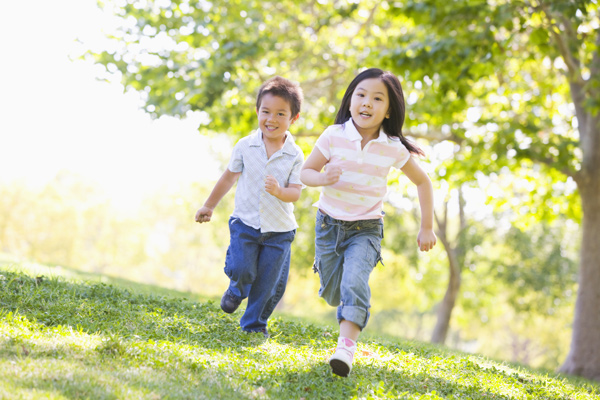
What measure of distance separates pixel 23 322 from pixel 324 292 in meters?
2.20

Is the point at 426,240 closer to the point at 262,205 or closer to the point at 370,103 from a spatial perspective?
the point at 370,103

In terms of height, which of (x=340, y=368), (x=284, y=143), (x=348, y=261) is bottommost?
(x=340, y=368)

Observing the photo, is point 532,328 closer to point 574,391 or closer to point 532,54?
point 532,54

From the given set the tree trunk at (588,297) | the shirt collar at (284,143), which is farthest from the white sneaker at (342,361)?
the tree trunk at (588,297)

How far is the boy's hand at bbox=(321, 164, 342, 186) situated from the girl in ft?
0.42

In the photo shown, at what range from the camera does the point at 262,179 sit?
Result: 4.98 metres

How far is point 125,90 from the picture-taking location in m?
10.8

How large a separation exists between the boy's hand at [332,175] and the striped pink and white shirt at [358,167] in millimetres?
228

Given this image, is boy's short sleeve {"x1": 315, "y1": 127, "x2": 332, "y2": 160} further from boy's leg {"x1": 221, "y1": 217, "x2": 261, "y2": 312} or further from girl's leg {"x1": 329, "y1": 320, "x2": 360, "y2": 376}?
girl's leg {"x1": 329, "y1": 320, "x2": 360, "y2": 376}

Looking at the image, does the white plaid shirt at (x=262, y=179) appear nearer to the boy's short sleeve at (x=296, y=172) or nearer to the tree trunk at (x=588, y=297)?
the boy's short sleeve at (x=296, y=172)

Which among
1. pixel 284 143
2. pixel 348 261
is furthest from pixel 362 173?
pixel 284 143

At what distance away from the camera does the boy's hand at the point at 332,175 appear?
4070 millimetres

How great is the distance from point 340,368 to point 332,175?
1293 millimetres

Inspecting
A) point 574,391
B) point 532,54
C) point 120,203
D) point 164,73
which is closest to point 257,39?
point 164,73
